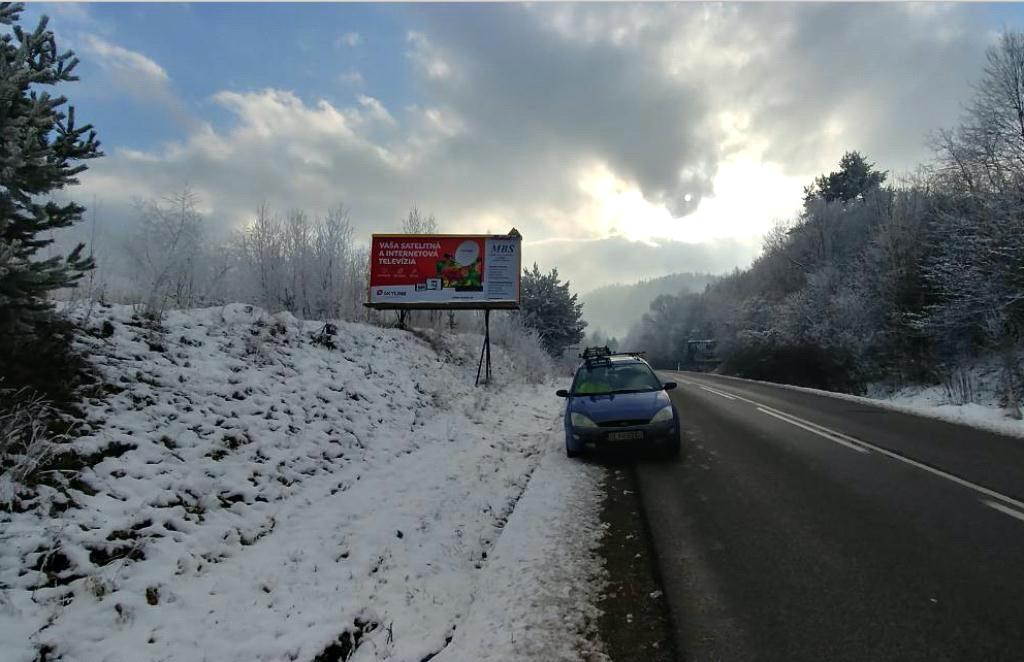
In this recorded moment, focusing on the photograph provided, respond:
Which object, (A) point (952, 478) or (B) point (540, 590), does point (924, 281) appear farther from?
(B) point (540, 590)

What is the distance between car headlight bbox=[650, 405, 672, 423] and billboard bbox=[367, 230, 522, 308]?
28.0 ft

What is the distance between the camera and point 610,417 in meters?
7.71

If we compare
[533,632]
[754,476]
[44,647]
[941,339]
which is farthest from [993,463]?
[941,339]

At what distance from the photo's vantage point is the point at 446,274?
624 inches

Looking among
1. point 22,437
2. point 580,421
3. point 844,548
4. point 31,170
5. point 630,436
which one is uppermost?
point 31,170

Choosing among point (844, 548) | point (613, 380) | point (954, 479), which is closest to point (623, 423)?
point (613, 380)

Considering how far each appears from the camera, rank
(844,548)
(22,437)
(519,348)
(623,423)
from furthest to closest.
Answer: (519,348), (623,423), (844,548), (22,437)

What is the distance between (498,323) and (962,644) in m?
26.5

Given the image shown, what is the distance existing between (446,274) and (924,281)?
2314 cm

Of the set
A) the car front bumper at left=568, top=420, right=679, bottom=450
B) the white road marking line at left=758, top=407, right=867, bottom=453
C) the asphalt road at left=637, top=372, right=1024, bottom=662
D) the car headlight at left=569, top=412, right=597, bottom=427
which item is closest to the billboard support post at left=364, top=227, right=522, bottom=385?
the car headlight at left=569, top=412, right=597, bottom=427

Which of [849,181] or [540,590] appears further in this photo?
[849,181]

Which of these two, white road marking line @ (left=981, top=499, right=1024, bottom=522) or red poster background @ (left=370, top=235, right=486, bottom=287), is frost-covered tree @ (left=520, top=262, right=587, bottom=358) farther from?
white road marking line @ (left=981, top=499, right=1024, bottom=522)

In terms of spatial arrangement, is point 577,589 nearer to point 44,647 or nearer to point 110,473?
→ point 44,647

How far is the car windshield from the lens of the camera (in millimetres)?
8828
